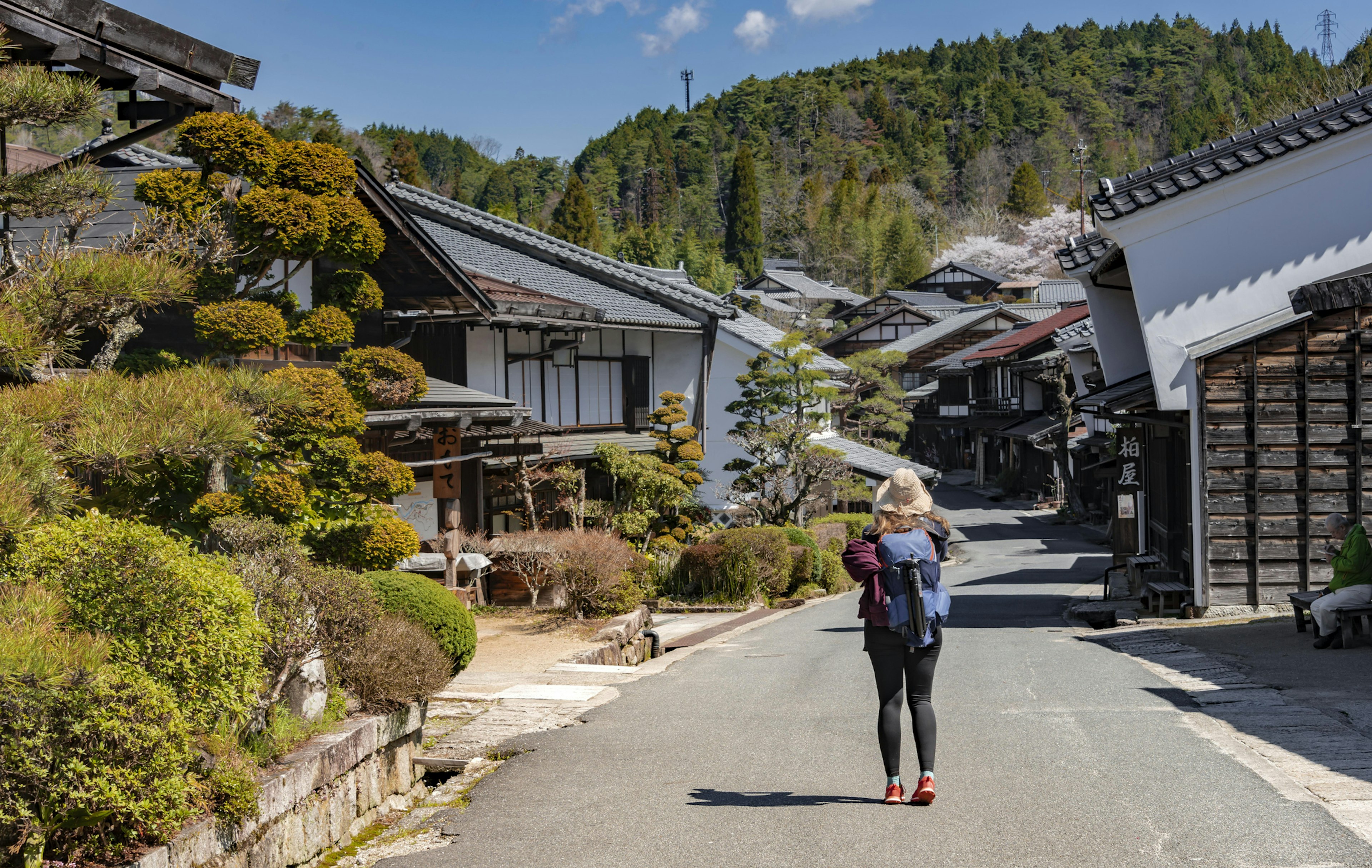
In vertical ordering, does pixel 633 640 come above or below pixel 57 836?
below

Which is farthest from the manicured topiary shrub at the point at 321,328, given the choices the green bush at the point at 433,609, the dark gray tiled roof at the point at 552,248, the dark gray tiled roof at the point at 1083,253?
the dark gray tiled roof at the point at 552,248

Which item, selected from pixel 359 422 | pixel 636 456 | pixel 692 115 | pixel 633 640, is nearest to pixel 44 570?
pixel 359 422

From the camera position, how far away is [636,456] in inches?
834

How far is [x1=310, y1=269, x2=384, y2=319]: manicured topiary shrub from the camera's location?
36.5 ft

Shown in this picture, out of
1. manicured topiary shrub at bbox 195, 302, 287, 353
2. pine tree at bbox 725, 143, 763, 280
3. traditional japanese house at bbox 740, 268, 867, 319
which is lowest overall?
manicured topiary shrub at bbox 195, 302, 287, 353

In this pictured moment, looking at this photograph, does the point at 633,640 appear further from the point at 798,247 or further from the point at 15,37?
the point at 798,247

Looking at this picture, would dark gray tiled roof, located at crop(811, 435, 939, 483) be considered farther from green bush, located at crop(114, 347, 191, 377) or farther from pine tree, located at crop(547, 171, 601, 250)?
pine tree, located at crop(547, 171, 601, 250)

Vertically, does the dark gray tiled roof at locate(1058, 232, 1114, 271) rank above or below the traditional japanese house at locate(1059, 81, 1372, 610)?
above

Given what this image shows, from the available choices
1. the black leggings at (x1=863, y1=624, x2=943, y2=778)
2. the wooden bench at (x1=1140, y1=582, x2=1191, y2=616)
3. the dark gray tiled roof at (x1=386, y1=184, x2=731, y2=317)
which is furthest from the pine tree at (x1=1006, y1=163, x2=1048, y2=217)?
the black leggings at (x1=863, y1=624, x2=943, y2=778)

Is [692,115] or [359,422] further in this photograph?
[692,115]

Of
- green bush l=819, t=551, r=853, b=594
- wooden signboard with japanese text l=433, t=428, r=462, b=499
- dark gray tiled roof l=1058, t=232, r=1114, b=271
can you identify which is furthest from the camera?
green bush l=819, t=551, r=853, b=594

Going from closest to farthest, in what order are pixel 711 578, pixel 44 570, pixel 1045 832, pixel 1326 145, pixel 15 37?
pixel 44 570 < pixel 1045 832 < pixel 15 37 < pixel 1326 145 < pixel 711 578

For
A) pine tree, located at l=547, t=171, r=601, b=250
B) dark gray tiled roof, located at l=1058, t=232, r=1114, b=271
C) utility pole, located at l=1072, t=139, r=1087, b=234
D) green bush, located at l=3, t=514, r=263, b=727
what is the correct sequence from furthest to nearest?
pine tree, located at l=547, t=171, r=601, b=250
utility pole, located at l=1072, t=139, r=1087, b=234
dark gray tiled roof, located at l=1058, t=232, r=1114, b=271
green bush, located at l=3, t=514, r=263, b=727

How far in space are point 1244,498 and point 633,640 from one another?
27.1 ft
